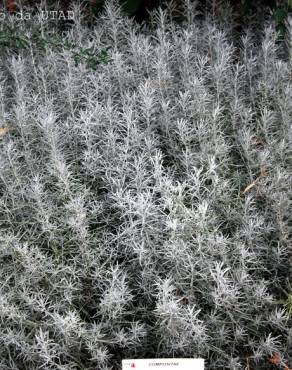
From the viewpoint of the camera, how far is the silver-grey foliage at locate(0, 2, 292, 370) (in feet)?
6.41

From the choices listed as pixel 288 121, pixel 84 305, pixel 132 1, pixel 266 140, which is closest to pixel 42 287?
pixel 84 305

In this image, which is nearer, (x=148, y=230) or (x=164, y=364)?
(x=164, y=364)

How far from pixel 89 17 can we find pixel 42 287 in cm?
219

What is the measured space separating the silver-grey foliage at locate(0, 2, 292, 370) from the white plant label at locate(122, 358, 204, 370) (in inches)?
3.4

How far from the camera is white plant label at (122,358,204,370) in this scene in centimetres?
181

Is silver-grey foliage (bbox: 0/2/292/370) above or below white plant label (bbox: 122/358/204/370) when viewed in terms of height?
above

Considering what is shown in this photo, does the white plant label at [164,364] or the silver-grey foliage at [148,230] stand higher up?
the silver-grey foliage at [148,230]

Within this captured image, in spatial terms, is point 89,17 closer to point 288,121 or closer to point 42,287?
point 288,121

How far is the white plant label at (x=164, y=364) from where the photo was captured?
1812 millimetres

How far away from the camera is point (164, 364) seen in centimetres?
182

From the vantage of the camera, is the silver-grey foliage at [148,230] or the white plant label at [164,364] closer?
the white plant label at [164,364]

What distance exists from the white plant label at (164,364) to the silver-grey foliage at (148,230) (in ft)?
0.29

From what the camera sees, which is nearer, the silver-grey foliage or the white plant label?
the white plant label

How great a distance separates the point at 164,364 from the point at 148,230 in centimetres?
47
